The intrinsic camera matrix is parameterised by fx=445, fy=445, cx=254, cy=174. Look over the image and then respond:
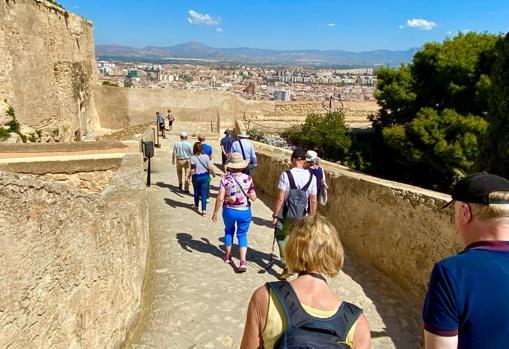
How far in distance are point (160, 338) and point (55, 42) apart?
1906 centimetres

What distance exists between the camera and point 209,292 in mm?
5207

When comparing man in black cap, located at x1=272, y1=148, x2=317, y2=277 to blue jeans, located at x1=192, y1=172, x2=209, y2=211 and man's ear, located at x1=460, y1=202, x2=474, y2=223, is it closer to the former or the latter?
blue jeans, located at x1=192, y1=172, x2=209, y2=211

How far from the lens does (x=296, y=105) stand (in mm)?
30312

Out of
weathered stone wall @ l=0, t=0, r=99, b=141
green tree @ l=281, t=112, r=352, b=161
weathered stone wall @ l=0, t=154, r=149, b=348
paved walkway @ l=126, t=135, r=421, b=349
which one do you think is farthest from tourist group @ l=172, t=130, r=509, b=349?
green tree @ l=281, t=112, r=352, b=161

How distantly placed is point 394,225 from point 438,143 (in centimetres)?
1308

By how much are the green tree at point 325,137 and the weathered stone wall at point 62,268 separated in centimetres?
1728

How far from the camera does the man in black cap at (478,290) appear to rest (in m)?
1.87

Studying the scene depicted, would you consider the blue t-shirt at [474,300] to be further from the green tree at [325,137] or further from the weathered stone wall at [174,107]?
the weathered stone wall at [174,107]

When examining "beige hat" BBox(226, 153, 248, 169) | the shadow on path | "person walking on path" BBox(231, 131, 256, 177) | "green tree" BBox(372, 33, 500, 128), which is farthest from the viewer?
"green tree" BBox(372, 33, 500, 128)

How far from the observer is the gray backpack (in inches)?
211

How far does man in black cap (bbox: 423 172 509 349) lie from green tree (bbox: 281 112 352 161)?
62.3 feet

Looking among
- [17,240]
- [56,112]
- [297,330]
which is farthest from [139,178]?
[56,112]

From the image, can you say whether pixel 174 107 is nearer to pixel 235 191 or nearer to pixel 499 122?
pixel 499 122

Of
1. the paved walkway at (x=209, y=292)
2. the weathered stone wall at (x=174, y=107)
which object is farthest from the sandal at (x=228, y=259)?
the weathered stone wall at (x=174, y=107)
